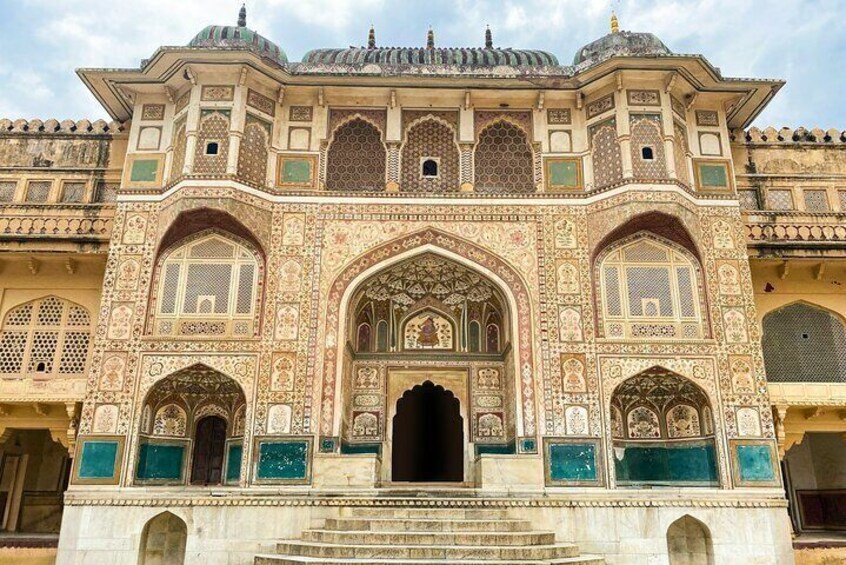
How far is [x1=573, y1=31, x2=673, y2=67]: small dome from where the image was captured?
1316 cm

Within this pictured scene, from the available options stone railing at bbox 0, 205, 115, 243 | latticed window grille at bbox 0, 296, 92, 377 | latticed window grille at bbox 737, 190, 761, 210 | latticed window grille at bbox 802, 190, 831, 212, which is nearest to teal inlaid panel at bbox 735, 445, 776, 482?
latticed window grille at bbox 737, 190, 761, 210

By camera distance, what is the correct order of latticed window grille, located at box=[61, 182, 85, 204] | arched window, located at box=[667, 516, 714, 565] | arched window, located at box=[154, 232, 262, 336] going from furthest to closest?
1. latticed window grille, located at box=[61, 182, 85, 204]
2. arched window, located at box=[154, 232, 262, 336]
3. arched window, located at box=[667, 516, 714, 565]

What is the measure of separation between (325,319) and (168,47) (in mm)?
5419

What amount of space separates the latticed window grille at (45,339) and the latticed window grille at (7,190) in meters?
2.56

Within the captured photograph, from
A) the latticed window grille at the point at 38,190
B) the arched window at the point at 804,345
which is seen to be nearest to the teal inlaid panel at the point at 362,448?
the arched window at the point at 804,345

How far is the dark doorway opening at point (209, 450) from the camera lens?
12.2 metres

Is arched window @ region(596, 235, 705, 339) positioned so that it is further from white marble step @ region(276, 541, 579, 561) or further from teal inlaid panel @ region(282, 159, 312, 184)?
teal inlaid panel @ region(282, 159, 312, 184)

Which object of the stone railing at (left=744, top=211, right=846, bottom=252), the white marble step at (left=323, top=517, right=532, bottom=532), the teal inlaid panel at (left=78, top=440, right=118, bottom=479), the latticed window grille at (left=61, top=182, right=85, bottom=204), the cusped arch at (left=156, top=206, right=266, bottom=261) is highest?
the latticed window grille at (left=61, top=182, right=85, bottom=204)

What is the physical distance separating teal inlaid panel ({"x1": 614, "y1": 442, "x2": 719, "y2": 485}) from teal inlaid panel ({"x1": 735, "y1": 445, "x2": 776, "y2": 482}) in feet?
1.38

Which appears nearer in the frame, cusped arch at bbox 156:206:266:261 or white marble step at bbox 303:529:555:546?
white marble step at bbox 303:529:555:546

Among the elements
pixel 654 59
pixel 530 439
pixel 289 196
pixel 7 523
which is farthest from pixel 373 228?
pixel 7 523

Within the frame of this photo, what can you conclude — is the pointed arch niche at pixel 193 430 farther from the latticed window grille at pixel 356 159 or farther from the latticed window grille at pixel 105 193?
the latticed window grille at pixel 105 193

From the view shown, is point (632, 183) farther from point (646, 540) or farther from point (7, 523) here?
point (7, 523)

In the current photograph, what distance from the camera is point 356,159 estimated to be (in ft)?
43.6
